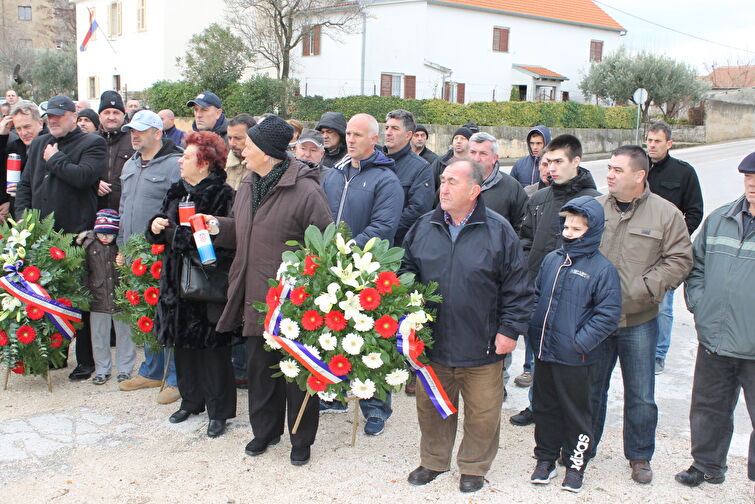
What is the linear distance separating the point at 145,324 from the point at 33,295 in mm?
1084

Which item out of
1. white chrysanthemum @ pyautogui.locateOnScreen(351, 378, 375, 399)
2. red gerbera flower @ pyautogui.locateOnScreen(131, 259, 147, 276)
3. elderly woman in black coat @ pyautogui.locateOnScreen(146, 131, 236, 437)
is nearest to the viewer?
white chrysanthemum @ pyautogui.locateOnScreen(351, 378, 375, 399)

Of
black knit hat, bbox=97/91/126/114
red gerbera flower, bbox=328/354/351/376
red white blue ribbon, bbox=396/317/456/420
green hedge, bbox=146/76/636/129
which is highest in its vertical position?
green hedge, bbox=146/76/636/129

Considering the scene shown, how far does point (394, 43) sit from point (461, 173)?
31530mm

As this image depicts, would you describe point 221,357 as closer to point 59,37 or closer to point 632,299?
point 632,299

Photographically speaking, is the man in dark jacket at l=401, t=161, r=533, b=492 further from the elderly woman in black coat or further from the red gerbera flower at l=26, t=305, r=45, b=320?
the red gerbera flower at l=26, t=305, r=45, b=320

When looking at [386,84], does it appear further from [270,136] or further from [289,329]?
[289,329]

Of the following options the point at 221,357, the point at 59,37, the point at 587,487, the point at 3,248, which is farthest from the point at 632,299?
the point at 59,37

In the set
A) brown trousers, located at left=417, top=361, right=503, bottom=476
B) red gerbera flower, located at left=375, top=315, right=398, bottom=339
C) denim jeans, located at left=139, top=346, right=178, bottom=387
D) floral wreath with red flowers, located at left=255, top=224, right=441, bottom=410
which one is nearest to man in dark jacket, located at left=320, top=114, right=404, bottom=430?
brown trousers, located at left=417, top=361, right=503, bottom=476

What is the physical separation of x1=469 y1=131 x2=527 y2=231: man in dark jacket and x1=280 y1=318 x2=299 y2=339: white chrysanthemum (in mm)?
2335

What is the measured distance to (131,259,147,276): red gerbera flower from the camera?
5273mm

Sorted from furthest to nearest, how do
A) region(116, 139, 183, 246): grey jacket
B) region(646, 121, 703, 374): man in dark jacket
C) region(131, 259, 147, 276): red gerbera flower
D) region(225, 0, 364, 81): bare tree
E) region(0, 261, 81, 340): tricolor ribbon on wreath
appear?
region(225, 0, 364, 81): bare tree < region(646, 121, 703, 374): man in dark jacket < region(116, 139, 183, 246): grey jacket < region(0, 261, 81, 340): tricolor ribbon on wreath < region(131, 259, 147, 276): red gerbera flower

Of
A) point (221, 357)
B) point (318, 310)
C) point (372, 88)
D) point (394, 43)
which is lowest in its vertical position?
point (221, 357)

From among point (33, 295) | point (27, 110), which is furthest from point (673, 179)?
point (27, 110)

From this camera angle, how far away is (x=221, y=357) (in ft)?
16.6
